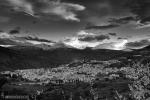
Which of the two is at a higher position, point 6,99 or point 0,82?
point 0,82

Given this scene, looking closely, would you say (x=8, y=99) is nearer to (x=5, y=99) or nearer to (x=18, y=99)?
(x=5, y=99)

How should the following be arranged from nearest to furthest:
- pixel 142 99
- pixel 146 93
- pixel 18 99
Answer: pixel 142 99
pixel 146 93
pixel 18 99

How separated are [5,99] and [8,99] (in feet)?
7.80

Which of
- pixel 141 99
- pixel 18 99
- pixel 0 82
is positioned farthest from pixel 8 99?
pixel 141 99

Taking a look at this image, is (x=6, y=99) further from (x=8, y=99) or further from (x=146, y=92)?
(x=146, y=92)

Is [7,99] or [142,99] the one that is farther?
[7,99]

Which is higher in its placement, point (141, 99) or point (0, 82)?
point (0, 82)

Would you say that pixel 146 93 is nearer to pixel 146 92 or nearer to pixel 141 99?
pixel 146 92

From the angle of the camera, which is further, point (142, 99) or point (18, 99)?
point (18, 99)

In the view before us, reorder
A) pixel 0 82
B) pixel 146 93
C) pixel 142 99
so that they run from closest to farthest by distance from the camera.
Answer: pixel 142 99, pixel 0 82, pixel 146 93

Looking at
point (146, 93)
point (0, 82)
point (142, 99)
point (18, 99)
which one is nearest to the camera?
point (142, 99)

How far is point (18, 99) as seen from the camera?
7569 inches

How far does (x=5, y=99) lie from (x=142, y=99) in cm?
8068

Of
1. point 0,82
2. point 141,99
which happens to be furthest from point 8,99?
point 141,99
